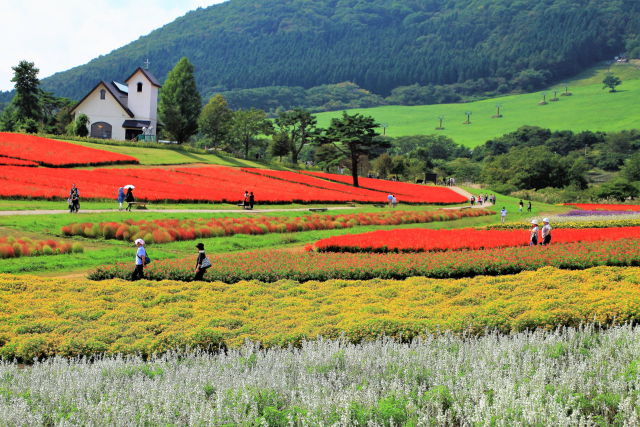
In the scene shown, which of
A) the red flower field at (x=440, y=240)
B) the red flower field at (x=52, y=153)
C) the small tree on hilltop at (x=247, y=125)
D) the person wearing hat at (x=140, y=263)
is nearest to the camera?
the person wearing hat at (x=140, y=263)

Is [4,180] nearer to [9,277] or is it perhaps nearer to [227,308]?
[9,277]

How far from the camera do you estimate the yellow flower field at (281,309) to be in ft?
38.6

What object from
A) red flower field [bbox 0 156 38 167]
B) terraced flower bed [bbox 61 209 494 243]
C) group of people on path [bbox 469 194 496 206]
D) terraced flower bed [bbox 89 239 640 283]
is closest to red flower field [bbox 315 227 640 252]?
terraced flower bed [bbox 89 239 640 283]

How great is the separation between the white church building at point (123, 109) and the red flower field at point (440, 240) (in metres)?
68.7

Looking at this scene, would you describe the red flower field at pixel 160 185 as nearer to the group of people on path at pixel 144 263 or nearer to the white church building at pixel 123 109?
the group of people on path at pixel 144 263

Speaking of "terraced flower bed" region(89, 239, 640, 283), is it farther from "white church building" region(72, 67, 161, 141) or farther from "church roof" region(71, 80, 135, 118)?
"church roof" region(71, 80, 135, 118)

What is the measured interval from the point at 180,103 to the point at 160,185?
43.0 meters

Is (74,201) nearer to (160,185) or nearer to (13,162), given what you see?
(160,185)

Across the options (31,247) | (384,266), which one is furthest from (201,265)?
(31,247)

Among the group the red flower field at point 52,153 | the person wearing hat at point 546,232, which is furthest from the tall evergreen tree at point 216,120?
the person wearing hat at point 546,232

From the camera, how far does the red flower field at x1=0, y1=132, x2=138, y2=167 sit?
52844 millimetres

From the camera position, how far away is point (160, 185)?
157 ft

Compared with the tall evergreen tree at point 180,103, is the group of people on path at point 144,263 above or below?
below

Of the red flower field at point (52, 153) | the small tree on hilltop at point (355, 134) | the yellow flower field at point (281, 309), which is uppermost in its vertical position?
the small tree on hilltop at point (355, 134)
